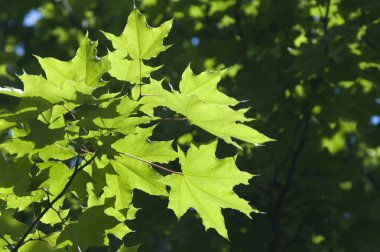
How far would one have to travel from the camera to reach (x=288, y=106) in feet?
11.3

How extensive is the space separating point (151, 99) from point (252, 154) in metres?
1.70

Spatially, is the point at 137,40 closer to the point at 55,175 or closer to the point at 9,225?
the point at 55,175

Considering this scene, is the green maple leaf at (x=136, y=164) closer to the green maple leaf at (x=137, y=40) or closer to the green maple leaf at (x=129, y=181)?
the green maple leaf at (x=129, y=181)

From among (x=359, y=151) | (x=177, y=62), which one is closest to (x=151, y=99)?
(x=177, y=62)

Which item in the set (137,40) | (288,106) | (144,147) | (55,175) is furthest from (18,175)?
(288,106)

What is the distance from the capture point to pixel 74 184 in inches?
67.4

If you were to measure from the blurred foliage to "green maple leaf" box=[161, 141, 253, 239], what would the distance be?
1.26 metres

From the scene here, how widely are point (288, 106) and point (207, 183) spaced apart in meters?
1.81

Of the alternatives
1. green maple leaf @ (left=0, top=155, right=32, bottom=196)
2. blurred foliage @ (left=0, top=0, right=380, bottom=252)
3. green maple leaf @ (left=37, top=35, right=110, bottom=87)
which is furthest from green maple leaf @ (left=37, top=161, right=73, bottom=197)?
blurred foliage @ (left=0, top=0, right=380, bottom=252)

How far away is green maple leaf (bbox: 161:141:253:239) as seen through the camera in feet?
5.66

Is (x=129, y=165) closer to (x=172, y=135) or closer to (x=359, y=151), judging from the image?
(x=172, y=135)

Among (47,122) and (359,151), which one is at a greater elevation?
(47,122)

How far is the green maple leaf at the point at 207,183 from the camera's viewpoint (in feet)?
5.66

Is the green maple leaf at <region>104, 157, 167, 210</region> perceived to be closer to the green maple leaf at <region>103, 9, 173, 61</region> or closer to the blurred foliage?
the green maple leaf at <region>103, 9, 173, 61</region>
